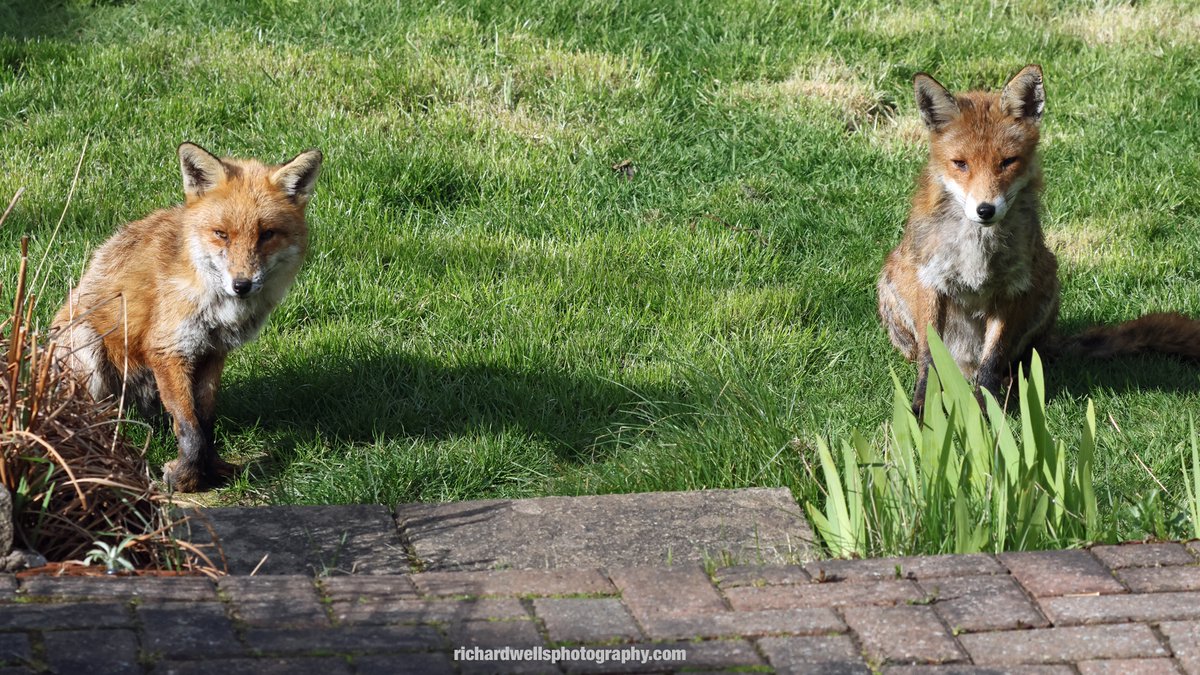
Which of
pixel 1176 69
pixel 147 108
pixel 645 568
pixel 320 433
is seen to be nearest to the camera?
pixel 645 568

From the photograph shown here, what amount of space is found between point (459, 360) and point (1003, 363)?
254 centimetres

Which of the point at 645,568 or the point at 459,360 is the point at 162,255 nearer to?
the point at 459,360

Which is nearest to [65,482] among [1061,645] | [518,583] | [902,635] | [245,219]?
[518,583]

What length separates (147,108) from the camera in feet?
25.3

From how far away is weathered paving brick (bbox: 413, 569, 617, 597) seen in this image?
2988mm

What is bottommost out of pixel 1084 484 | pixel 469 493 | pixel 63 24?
pixel 469 493

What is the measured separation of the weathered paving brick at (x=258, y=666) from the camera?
2498mm

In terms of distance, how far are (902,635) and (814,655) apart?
0.24 metres

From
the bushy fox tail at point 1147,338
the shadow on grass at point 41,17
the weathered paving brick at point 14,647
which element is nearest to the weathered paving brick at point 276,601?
the weathered paving brick at point 14,647

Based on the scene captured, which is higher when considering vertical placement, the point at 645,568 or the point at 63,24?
the point at 63,24

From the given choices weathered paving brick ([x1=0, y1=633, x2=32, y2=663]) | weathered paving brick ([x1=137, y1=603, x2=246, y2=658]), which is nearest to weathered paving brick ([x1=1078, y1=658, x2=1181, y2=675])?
weathered paving brick ([x1=137, y1=603, x2=246, y2=658])

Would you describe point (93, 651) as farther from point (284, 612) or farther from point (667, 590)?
point (667, 590)

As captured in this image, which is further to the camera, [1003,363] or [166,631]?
[1003,363]

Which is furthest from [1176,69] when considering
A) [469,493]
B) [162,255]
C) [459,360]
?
[162,255]
